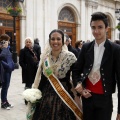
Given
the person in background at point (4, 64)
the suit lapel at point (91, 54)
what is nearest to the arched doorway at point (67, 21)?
the person in background at point (4, 64)

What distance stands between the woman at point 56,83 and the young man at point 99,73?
40 cm

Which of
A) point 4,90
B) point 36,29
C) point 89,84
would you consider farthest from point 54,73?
point 36,29

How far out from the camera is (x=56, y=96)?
2.97 metres

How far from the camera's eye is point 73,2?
2041 centimetres

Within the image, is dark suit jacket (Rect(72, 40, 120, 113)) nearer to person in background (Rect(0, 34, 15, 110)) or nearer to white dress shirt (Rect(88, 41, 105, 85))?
white dress shirt (Rect(88, 41, 105, 85))

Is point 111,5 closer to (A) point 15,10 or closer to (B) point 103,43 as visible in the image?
(A) point 15,10

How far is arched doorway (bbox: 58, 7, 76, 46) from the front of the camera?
20.1m

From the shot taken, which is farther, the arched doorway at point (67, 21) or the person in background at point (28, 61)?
the arched doorway at point (67, 21)

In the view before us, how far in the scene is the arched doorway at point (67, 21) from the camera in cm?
2006

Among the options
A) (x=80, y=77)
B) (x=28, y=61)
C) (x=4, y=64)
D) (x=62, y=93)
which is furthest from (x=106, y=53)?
(x=28, y=61)

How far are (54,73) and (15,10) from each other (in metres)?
11.1

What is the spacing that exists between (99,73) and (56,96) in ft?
2.36

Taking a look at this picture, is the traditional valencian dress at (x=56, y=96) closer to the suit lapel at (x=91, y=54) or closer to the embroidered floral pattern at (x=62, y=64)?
the embroidered floral pattern at (x=62, y=64)

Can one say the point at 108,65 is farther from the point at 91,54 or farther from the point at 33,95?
the point at 33,95
